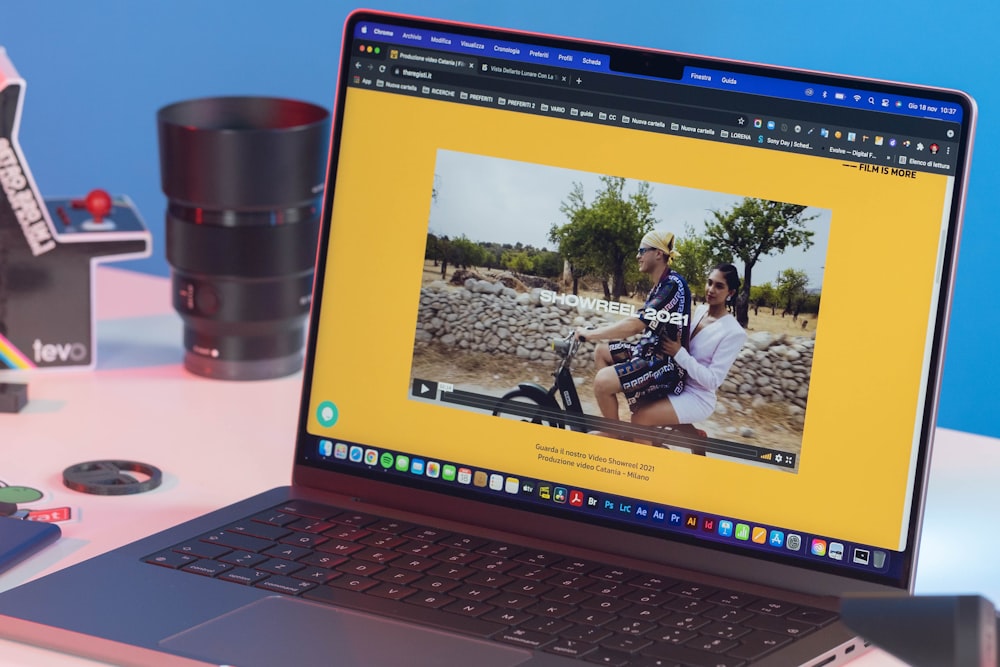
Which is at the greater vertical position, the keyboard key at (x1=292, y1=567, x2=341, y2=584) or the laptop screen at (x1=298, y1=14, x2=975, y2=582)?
the laptop screen at (x1=298, y1=14, x2=975, y2=582)

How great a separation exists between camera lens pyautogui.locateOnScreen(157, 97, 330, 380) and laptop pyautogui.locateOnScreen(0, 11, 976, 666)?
24 centimetres

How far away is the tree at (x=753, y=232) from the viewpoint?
0.86m

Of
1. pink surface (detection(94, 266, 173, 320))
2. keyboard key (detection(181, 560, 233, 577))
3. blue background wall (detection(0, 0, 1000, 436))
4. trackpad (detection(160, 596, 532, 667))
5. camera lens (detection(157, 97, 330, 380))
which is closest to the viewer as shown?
trackpad (detection(160, 596, 532, 667))

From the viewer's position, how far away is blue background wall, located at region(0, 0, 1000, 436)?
177cm

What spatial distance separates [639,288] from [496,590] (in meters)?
0.23

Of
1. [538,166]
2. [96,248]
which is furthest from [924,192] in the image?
[96,248]

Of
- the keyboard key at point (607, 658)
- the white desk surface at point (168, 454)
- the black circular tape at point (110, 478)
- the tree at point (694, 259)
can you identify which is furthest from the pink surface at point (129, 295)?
the keyboard key at point (607, 658)

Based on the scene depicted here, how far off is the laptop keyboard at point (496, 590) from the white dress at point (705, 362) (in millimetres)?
115

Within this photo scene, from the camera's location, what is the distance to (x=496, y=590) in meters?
0.81

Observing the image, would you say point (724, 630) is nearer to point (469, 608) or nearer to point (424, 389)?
point (469, 608)

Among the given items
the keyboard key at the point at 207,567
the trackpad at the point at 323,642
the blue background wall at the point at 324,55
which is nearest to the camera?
the trackpad at the point at 323,642

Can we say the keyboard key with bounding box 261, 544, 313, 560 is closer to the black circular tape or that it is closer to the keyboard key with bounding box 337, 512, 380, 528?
the keyboard key with bounding box 337, 512, 380, 528

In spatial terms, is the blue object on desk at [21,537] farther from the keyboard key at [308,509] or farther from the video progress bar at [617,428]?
the video progress bar at [617,428]

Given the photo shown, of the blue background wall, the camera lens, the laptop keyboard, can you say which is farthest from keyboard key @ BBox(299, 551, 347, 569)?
the blue background wall
